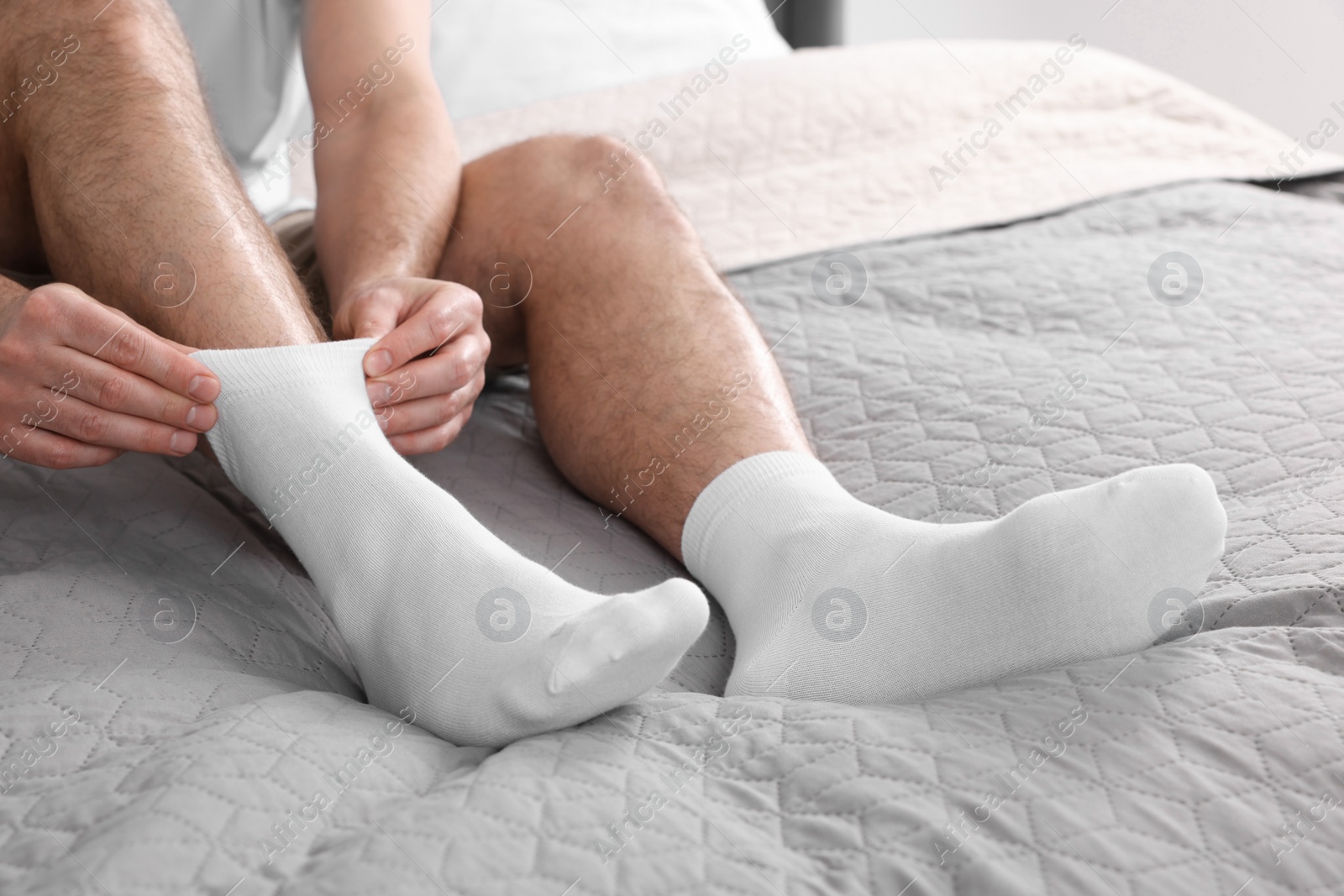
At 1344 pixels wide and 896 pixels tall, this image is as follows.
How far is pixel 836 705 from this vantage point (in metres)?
0.46

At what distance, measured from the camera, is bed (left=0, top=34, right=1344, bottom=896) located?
35 cm

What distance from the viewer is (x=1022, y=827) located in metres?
0.37

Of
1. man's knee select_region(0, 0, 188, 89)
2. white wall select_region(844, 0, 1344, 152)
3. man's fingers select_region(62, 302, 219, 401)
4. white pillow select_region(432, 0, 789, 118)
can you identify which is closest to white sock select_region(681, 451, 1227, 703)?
man's fingers select_region(62, 302, 219, 401)

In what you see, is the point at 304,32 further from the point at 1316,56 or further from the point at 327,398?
the point at 1316,56

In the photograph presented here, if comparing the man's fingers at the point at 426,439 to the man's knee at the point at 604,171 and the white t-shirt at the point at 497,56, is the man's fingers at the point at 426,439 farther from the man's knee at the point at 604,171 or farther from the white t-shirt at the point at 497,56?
the white t-shirt at the point at 497,56

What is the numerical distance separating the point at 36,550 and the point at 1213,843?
1.87 ft

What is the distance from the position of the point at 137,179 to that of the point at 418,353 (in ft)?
0.60

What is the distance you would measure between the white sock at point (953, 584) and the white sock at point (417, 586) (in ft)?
0.32

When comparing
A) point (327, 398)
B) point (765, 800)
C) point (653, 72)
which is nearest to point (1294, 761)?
point (765, 800)

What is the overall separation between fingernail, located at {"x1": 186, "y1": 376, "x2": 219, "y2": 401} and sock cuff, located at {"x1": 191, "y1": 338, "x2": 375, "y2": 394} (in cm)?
1

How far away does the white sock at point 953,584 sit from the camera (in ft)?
1.52

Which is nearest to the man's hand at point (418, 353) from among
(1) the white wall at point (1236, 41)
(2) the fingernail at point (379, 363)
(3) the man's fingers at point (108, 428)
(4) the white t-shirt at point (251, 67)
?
(2) the fingernail at point (379, 363)

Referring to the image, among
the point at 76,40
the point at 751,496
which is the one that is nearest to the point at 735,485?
the point at 751,496

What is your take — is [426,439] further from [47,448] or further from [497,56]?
[497,56]
